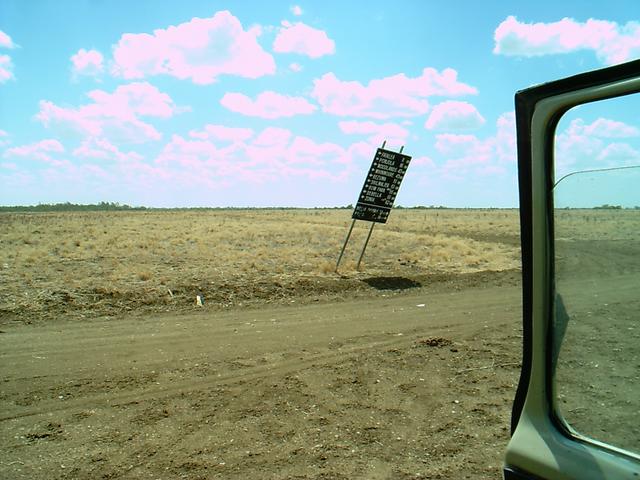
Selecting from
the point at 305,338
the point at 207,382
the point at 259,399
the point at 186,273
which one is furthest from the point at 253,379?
the point at 186,273

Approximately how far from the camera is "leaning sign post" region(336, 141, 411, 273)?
15.6m

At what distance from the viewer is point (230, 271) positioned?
14.6m

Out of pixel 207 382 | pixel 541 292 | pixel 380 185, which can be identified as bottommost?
pixel 207 382

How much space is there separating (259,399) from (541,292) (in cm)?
392

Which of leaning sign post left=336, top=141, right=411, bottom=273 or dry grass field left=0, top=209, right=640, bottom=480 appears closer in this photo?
dry grass field left=0, top=209, right=640, bottom=480

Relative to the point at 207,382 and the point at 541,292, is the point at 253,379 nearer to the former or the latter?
the point at 207,382

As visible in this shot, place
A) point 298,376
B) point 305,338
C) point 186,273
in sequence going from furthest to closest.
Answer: point 186,273 → point 305,338 → point 298,376

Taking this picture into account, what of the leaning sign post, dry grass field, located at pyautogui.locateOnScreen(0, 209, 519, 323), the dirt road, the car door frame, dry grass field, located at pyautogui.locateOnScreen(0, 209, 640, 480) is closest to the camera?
the car door frame

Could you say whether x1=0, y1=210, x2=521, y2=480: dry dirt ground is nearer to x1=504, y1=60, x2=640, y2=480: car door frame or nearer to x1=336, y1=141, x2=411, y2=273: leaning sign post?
x1=504, y1=60, x2=640, y2=480: car door frame

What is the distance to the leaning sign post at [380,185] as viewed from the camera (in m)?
15.6

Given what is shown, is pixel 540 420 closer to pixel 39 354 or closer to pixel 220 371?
pixel 220 371

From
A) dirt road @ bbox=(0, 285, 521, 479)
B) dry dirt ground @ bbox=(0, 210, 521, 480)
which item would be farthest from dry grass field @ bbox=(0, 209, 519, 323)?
dirt road @ bbox=(0, 285, 521, 479)

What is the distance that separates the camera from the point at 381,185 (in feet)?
52.4

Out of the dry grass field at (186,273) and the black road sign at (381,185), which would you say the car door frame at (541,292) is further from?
the black road sign at (381,185)
